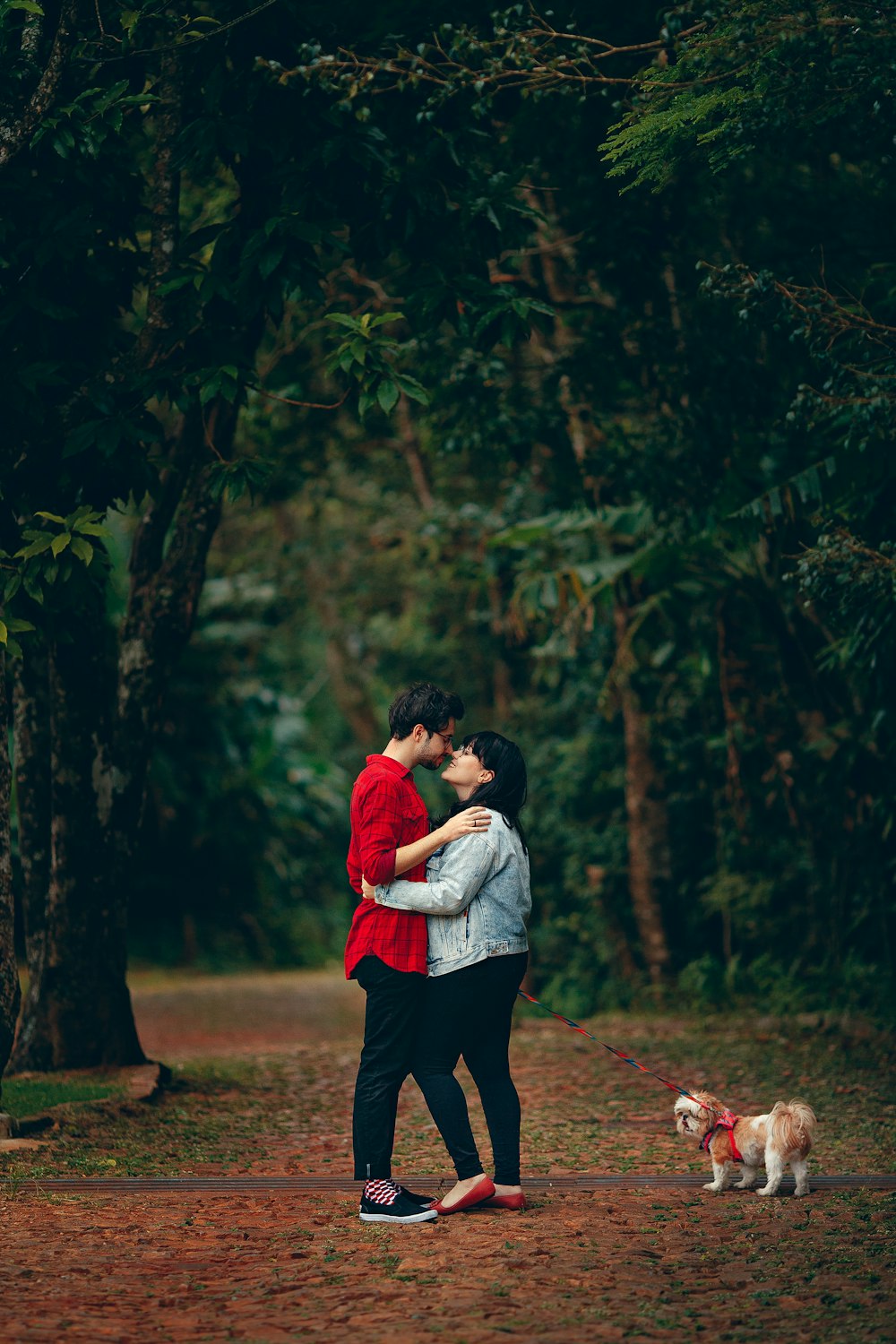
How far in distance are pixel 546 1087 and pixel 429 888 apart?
530 cm

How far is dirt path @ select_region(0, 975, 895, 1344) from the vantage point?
4.76 meters

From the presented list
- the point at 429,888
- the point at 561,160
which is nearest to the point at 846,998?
the point at 561,160

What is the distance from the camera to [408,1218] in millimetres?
5996

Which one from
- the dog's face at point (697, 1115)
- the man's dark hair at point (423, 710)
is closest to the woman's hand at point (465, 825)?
A: the man's dark hair at point (423, 710)

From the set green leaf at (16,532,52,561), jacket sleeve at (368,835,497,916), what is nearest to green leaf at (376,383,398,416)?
green leaf at (16,532,52,561)

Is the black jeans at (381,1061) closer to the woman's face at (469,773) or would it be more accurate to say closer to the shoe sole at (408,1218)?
the shoe sole at (408,1218)

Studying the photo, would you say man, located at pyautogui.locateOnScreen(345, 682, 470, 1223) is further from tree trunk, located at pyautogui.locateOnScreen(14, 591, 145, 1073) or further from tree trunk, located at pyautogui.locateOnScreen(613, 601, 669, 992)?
tree trunk, located at pyautogui.locateOnScreen(613, 601, 669, 992)

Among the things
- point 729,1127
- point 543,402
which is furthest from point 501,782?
point 543,402

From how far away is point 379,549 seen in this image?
23.2 metres

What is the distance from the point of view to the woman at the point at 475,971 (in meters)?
6.04

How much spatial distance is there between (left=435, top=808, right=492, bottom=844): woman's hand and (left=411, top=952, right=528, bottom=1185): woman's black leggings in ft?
1.74

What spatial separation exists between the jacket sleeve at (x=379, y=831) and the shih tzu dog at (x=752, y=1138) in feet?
6.26

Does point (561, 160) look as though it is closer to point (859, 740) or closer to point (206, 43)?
point (206, 43)

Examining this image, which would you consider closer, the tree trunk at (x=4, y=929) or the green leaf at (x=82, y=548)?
the green leaf at (x=82, y=548)
